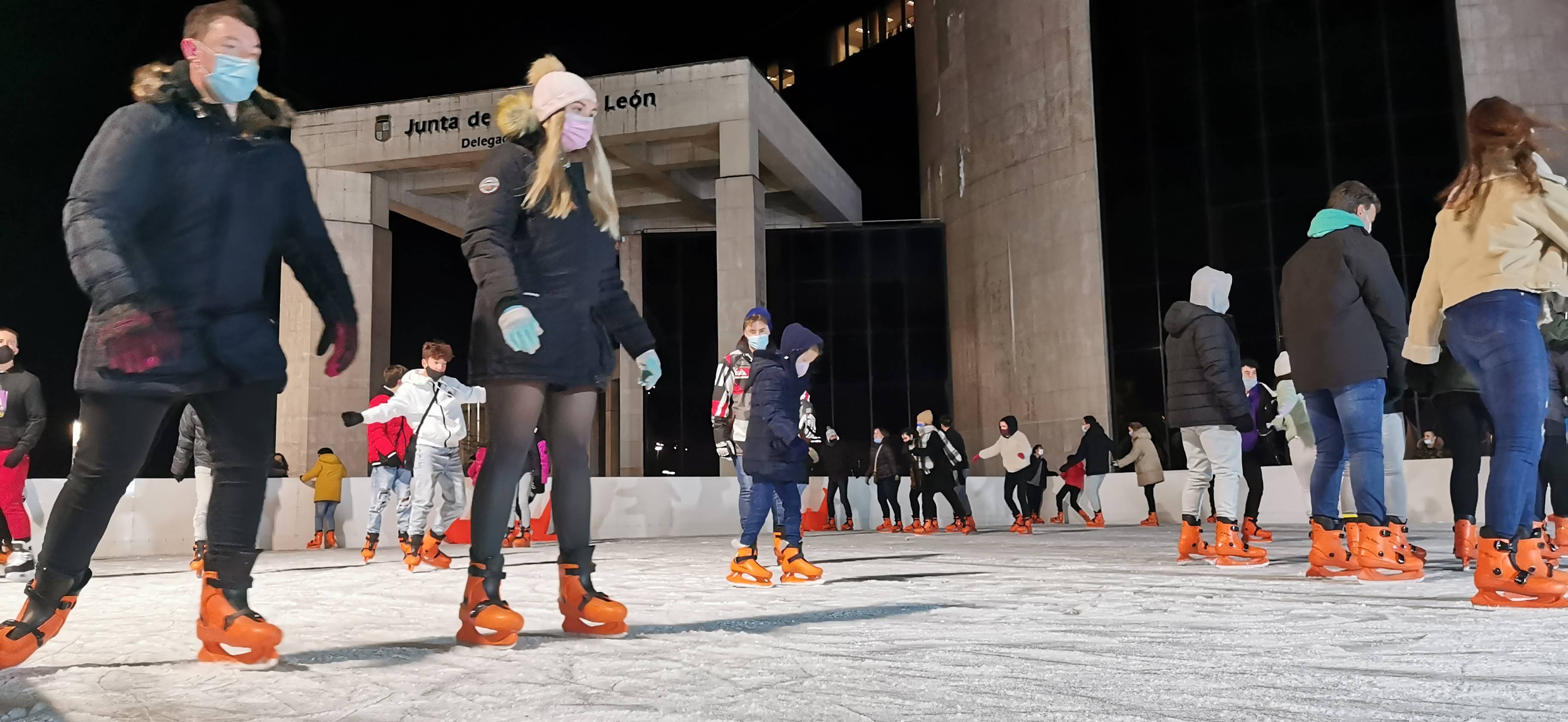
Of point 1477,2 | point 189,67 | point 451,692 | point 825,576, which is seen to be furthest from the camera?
point 1477,2

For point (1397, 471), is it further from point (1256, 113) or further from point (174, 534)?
point (1256, 113)

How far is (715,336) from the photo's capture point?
26312 millimetres

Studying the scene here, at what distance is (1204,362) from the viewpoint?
254 inches

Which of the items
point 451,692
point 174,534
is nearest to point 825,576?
point 451,692

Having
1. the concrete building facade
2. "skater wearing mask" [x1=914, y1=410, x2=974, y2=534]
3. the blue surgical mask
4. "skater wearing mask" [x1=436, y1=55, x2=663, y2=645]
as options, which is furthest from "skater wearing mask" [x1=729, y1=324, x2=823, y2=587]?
the concrete building facade

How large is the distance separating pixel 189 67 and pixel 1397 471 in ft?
19.0

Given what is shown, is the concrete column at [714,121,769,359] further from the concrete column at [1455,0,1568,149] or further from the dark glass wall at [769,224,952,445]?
the concrete column at [1455,0,1568,149]

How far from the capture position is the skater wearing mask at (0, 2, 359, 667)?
2.83m

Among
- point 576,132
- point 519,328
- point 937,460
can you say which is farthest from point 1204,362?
point 937,460

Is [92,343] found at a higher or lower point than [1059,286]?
lower

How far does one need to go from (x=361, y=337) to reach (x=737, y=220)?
311 inches

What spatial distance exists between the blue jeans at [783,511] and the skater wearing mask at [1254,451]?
4.40 m

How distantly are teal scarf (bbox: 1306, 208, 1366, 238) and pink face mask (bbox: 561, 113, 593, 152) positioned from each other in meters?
3.72

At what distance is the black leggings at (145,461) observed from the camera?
2.88 m
